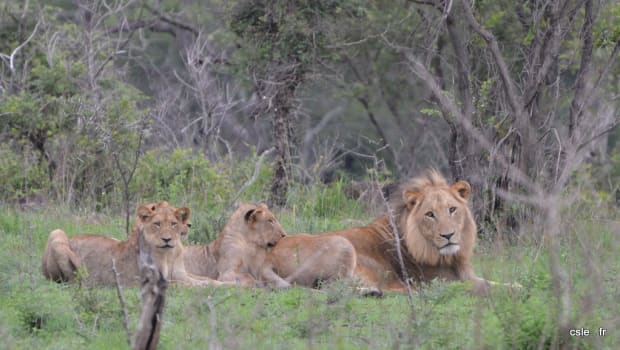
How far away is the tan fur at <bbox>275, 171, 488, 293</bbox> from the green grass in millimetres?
429

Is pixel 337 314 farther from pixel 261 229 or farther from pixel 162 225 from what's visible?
pixel 261 229

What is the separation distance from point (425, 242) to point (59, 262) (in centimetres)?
279

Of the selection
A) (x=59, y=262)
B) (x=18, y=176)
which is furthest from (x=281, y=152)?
(x=59, y=262)

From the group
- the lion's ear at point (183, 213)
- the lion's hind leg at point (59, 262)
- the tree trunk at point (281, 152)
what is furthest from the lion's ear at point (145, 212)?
the tree trunk at point (281, 152)

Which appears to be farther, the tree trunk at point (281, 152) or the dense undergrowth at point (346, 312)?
the tree trunk at point (281, 152)

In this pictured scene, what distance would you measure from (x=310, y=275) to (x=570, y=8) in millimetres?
4291

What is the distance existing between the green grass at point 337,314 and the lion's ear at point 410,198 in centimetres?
88

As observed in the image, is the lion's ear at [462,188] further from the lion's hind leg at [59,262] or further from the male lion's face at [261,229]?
the lion's hind leg at [59,262]

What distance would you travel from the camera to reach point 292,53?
14305 millimetres

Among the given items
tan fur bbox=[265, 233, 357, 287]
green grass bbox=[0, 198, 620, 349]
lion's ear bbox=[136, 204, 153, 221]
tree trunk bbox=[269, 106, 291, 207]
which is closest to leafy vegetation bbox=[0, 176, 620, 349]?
green grass bbox=[0, 198, 620, 349]

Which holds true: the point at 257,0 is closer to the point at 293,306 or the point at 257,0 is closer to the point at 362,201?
the point at 362,201

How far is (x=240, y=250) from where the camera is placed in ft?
28.9

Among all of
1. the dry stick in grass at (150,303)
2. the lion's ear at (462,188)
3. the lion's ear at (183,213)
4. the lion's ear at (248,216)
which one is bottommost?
the lion's ear at (248,216)

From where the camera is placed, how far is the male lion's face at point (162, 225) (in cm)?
827
